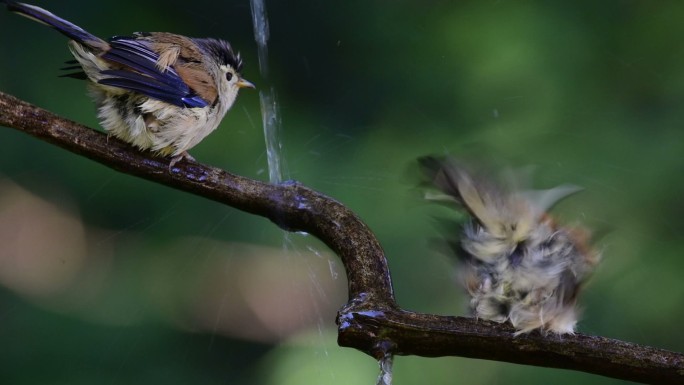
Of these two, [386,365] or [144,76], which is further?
[144,76]

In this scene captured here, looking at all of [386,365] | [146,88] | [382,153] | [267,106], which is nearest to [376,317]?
[386,365]

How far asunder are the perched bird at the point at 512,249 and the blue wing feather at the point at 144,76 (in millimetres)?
868

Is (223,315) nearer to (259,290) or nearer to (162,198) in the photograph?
(259,290)

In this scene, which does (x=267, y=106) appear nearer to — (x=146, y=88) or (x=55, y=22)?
(x=146, y=88)

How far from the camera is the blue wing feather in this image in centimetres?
264

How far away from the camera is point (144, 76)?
2693 mm

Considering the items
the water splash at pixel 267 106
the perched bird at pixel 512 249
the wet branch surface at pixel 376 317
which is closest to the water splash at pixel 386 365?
the wet branch surface at pixel 376 317

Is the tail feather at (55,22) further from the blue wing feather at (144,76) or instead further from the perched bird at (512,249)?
the perched bird at (512,249)

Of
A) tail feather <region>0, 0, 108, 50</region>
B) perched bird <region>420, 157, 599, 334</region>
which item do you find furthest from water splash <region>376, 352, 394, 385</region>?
tail feather <region>0, 0, 108, 50</region>

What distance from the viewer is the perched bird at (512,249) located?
2.22 meters

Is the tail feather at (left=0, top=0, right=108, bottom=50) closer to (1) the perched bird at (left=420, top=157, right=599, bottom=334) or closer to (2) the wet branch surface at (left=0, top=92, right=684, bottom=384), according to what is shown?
(2) the wet branch surface at (left=0, top=92, right=684, bottom=384)

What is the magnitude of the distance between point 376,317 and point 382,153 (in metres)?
1.85

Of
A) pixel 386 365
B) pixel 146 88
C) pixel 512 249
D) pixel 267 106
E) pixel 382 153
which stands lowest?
pixel 386 365

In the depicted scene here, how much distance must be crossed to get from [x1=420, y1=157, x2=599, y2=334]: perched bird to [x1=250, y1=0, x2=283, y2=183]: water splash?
134 cm
